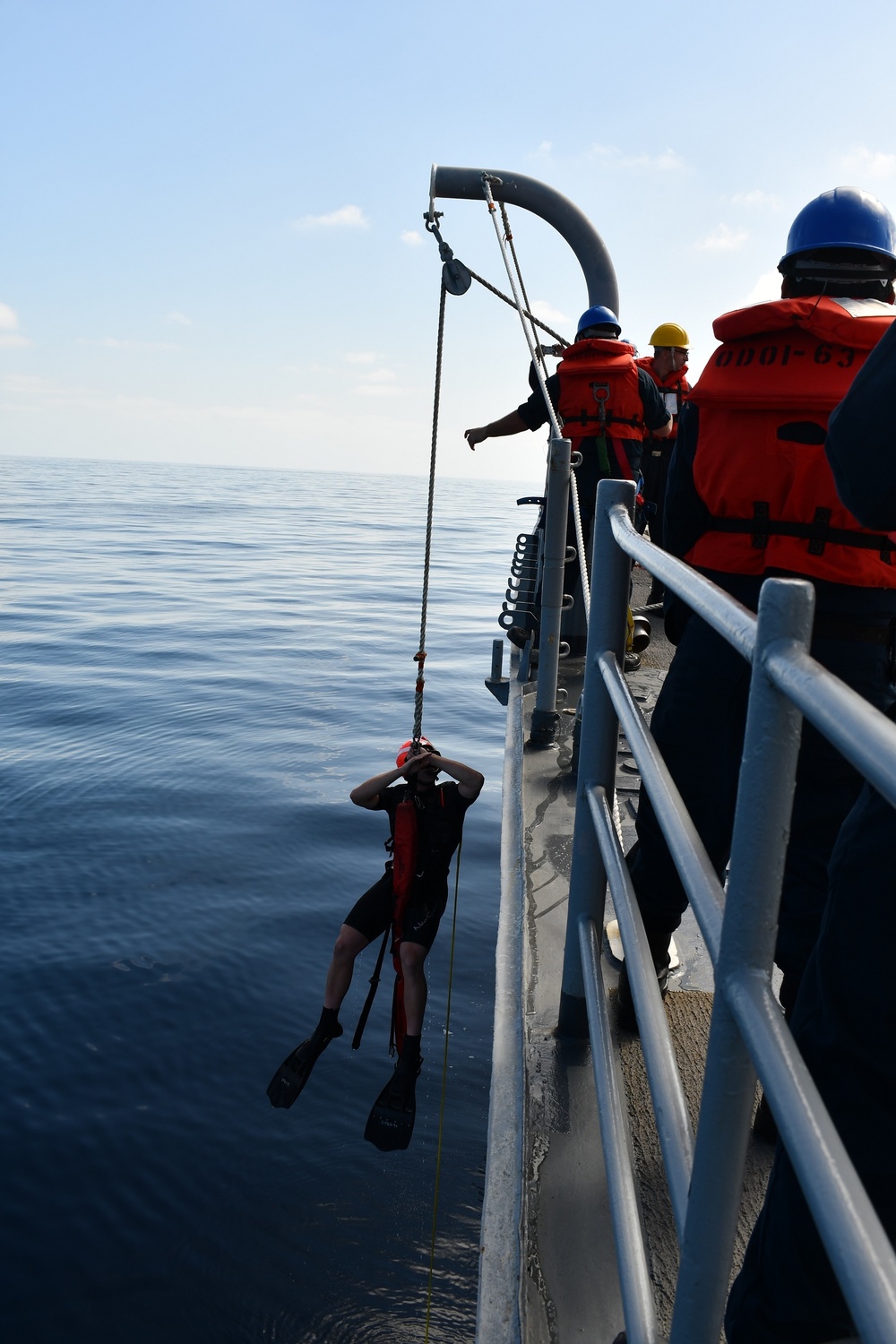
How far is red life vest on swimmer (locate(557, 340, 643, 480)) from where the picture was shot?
591cm

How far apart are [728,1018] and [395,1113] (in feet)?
10.1


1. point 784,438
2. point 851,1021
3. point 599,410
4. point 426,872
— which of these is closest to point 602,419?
point 599,410

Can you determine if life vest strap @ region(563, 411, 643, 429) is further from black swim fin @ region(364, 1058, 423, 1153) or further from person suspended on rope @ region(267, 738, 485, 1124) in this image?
black swim fin @ region(364, 1058, 423, 1153)

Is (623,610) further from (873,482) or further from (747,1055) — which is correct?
(747,1055)

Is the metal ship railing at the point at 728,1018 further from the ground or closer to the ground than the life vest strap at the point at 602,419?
closer to the ground

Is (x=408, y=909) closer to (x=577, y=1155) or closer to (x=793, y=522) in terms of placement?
(x=577, y=1155)

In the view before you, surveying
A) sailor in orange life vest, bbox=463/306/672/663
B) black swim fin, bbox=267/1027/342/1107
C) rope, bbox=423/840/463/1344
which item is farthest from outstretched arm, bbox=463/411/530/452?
black swim fin, bbox=267/1027/342/1107

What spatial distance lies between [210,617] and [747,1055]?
19.9m

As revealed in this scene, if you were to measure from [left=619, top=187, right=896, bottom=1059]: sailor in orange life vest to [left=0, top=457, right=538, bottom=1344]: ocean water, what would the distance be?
8.94 ft

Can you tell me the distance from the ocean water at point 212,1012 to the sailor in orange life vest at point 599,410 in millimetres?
3051

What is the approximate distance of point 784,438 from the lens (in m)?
2.19

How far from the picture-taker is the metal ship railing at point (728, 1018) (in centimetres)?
69

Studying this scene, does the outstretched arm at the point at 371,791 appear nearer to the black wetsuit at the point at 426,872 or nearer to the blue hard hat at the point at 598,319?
the black wetsuit at the point at 426,872

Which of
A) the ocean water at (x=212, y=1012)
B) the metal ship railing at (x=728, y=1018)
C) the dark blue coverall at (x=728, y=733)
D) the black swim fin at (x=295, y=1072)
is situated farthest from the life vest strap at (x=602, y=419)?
the metal ship railing at (x=728, y=1018)
